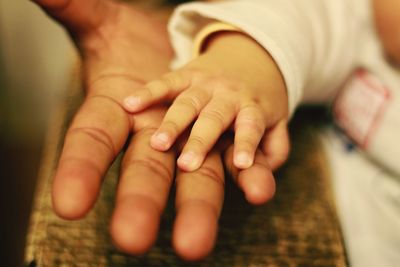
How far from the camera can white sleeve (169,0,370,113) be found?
16.3 inches

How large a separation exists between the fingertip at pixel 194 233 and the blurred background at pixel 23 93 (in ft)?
2.66

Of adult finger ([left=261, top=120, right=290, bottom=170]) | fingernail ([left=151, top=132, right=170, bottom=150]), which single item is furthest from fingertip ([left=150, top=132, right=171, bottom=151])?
adult finger ([left=261, top=120, right=290, bottom=170])

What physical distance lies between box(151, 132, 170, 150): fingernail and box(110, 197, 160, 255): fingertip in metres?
0.05

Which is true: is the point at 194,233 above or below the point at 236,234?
above

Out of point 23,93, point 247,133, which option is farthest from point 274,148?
point 23,93

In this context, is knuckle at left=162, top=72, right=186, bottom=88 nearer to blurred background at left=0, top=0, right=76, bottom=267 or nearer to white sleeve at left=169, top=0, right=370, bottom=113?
white sleeve at left=169, top=0, right=370, bottom=113

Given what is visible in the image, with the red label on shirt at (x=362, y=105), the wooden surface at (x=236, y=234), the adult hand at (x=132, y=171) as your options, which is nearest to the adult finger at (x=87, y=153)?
the adult hand at (x=132, y=171)

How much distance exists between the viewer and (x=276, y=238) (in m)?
0.41

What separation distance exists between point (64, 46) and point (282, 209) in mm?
892

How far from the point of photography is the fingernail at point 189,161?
303 millimetres

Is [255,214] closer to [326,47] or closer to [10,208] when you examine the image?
[326,47]

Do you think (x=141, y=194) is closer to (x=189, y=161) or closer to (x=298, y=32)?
(x=189, y=161)

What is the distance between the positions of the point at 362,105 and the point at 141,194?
1.14 ft

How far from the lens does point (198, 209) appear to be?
28 cm
